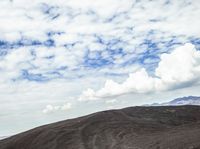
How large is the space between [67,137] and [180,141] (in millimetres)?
22229

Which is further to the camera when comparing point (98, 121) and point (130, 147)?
point (98, 121)

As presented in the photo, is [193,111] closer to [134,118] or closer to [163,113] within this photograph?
[163,113]

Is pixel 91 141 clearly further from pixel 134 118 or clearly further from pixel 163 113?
pixel 163 113

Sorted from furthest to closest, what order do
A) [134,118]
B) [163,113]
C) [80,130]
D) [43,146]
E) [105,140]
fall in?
1. [163,113]
2. [134,118]
3. [80,130]
4. [43,146]
5. [105,140]

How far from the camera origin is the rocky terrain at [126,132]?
132 feet

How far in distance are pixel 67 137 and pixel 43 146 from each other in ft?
13.1

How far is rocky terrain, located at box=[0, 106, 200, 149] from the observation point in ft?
132

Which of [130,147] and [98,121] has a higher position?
[98,121]

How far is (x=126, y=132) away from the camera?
52.3 meters

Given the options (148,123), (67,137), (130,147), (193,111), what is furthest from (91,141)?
(193,111)

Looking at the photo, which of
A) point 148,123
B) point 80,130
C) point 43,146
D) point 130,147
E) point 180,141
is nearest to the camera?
point 180,141

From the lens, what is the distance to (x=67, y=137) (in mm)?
53406

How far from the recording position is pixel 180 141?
36.3 meters

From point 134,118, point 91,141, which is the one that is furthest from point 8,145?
point 134,118
